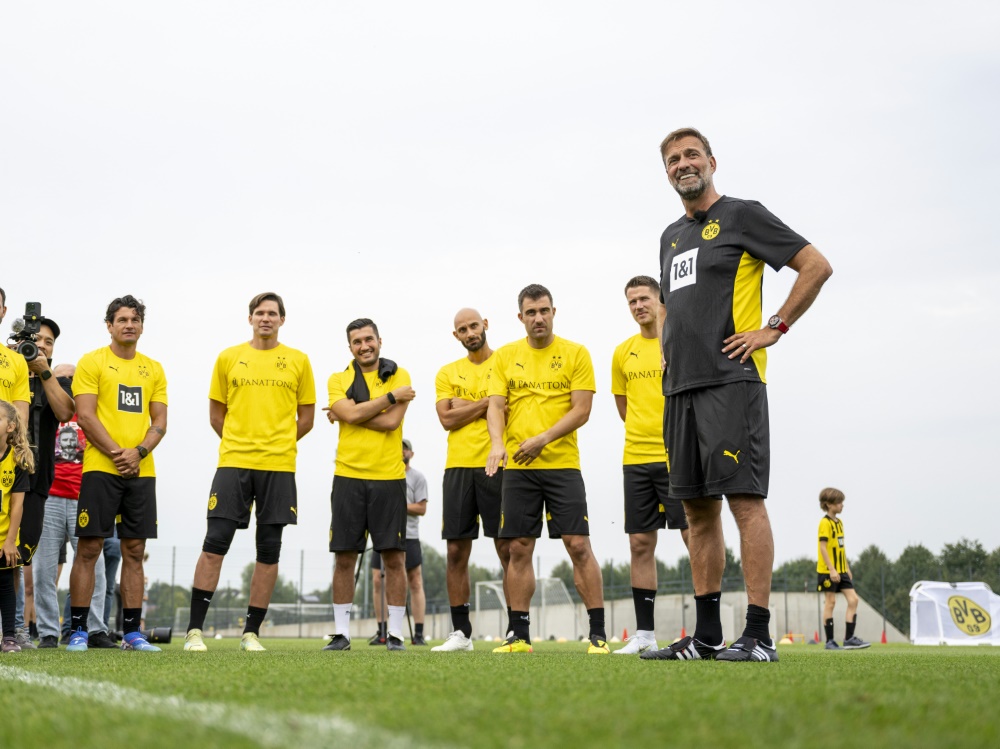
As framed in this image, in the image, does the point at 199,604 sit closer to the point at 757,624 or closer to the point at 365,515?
the point at 365,515

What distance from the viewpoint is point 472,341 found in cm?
830

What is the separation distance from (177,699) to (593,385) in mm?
4791

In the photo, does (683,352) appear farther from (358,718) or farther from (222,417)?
(222,417)

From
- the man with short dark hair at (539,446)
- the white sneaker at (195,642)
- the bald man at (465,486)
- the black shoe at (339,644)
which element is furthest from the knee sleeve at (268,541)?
the man with short dark hair at (539,446)

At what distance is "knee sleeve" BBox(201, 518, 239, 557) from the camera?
7.24m

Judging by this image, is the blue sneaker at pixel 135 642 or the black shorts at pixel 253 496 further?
the black shorts at pixel 253 496

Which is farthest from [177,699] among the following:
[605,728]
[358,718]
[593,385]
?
[593,385]

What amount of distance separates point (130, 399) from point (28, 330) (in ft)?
2.98

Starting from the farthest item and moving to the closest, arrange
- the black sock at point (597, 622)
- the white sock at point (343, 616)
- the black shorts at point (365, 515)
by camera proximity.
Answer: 1. the white sock at point (343, 616)
2. the black shorts at point (365, 515)
3. the black sock at point (597, 622)

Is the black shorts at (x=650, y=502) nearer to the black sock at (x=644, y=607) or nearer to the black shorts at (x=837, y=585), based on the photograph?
the black sock at (x=644, y=607)

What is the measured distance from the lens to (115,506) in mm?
7059

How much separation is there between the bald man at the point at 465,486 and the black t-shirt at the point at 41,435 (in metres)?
2.81

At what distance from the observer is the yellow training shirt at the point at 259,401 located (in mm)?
7387

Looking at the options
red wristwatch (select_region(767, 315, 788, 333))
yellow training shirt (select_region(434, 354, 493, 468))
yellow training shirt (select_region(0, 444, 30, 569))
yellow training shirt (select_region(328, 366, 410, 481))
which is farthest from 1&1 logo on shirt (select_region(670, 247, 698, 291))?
yellow training shirt (select_region(0, 444, 30, 569))
